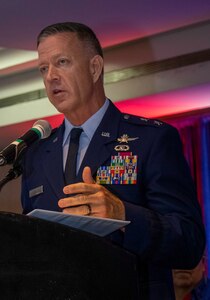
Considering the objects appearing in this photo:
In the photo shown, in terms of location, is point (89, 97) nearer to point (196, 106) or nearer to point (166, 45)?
point (166, 45)

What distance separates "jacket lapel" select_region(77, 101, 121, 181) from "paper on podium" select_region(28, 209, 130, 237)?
45 cm

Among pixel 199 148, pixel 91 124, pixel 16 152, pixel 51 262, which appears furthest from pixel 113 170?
pixel 199 148

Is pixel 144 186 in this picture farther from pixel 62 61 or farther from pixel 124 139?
pixel 62 61

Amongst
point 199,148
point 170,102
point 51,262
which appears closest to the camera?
point 51,262

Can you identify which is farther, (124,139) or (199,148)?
(199,148)

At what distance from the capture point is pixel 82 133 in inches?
66.8

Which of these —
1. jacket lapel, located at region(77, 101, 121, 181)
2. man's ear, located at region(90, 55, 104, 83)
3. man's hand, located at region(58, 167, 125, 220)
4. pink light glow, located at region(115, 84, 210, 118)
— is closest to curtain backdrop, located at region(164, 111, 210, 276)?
pink light glow, located at region(115, 84, 210, 118)

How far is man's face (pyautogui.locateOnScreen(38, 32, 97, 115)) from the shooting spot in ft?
5.53

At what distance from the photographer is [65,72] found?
1711mm

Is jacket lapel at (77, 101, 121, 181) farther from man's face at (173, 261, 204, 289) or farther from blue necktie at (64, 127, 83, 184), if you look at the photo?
man's face at (173, 261, 204, 289)

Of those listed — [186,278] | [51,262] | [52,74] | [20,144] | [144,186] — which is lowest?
[186,278]

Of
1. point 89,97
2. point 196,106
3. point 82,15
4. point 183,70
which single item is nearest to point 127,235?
point 89,97

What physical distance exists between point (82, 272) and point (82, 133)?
77cm

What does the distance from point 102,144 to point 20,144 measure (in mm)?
267
